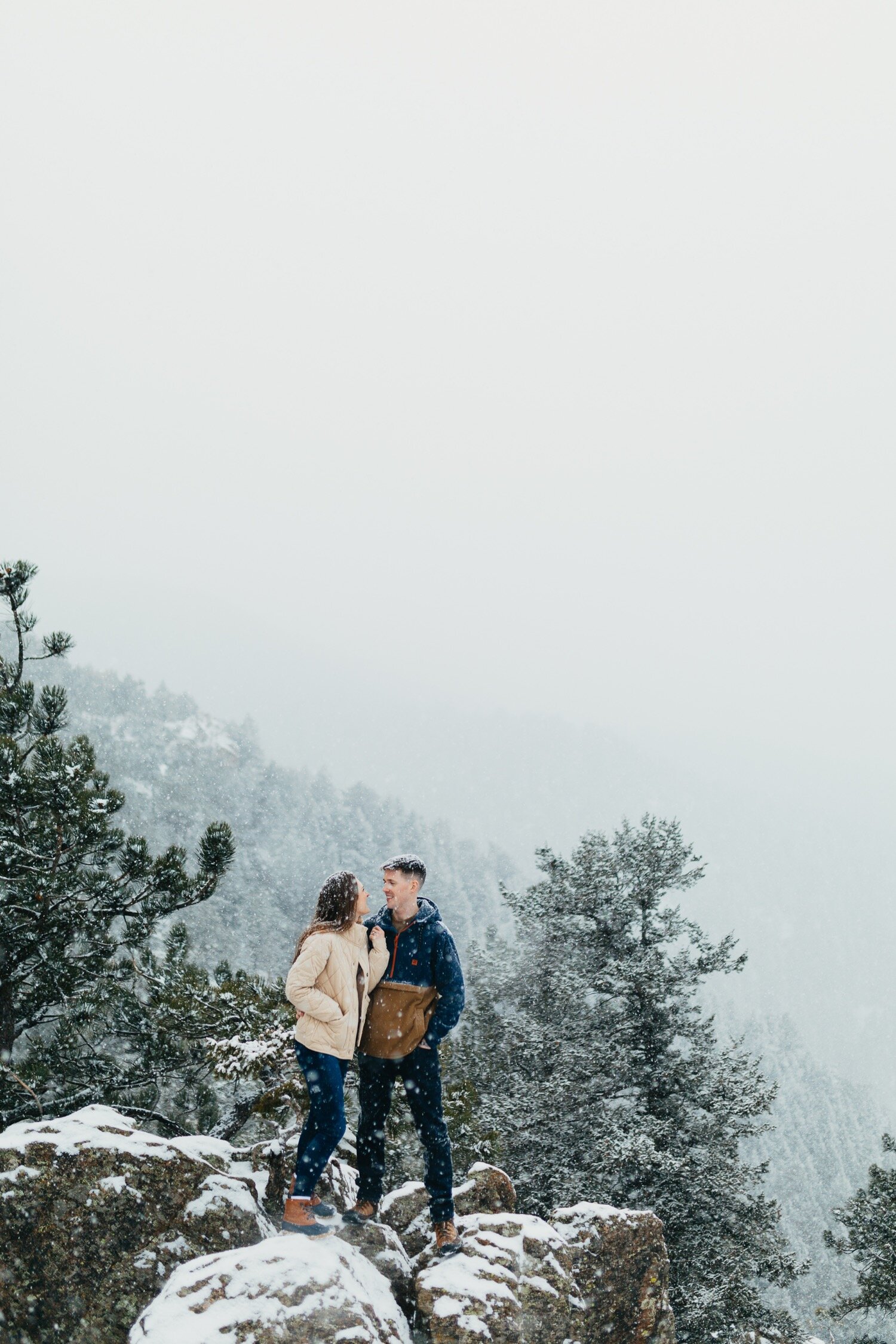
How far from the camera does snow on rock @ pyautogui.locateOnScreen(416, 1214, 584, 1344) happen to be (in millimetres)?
4645

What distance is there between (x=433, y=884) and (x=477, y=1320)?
3112 inches

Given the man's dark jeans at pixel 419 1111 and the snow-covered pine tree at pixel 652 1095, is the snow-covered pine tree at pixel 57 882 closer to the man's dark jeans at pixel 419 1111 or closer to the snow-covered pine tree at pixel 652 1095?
the man's dark jeans at pixel 419 1111

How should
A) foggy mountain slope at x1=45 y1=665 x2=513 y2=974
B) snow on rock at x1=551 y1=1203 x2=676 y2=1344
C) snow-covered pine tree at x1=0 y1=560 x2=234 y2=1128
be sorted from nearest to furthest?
snow on rock at x1=551 y1=1203 x2=676 y2=1344 < snow-covered pine tree at x1=0 y1=560 x2=234 y2=1128 < foggy mountain slope at x1=45 y1=665 x2=513 y2=974

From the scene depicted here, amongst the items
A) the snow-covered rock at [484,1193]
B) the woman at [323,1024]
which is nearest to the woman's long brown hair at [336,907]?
the woman at [323,1024]

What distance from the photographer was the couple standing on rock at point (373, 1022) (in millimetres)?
4867

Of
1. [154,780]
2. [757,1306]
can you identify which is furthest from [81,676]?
[757,1306]

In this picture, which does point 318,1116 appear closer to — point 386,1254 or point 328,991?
point 328,991

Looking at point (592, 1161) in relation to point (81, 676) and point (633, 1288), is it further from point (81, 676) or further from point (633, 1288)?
point (81, 676)

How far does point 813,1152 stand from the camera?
73.5 metres

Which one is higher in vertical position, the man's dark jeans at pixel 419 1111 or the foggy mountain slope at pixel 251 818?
the foggy mountain slope at pixel 251 818

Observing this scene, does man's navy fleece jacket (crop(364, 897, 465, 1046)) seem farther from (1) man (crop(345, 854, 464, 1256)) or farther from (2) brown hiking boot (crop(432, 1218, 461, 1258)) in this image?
(2) brown hiking boot (crop(432, 1218, 461, 1258))

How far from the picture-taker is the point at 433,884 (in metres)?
81.2

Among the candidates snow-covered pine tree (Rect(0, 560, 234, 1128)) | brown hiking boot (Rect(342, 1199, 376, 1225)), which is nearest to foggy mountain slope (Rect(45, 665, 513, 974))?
snow-covered pine tree (Rect(0, 560, 234, 1128))

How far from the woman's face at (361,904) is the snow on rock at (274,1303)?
1898mm
